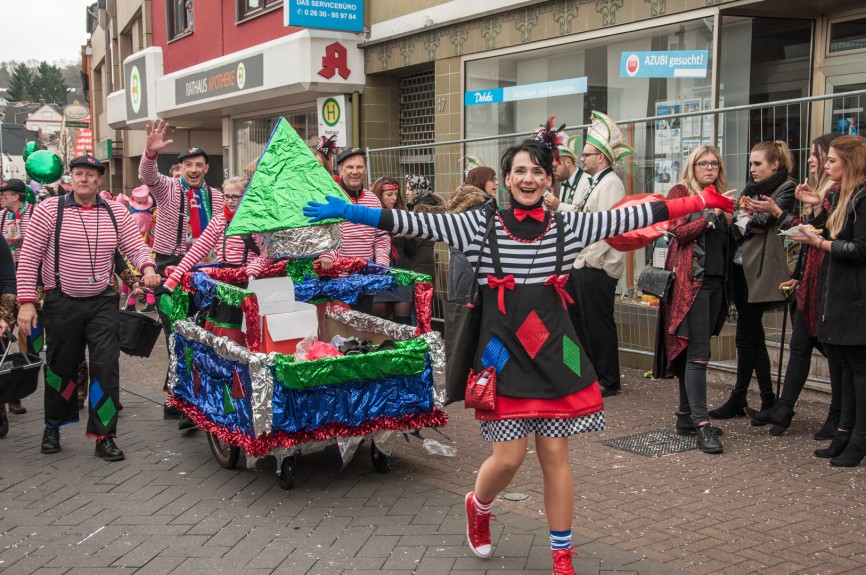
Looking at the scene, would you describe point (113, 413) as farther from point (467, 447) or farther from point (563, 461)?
point (563, 461)

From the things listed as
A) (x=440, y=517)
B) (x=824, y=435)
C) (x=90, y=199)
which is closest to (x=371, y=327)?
(x=440, y=517)

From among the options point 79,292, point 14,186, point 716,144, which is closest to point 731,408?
point 716,144

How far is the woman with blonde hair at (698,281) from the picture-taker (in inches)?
249

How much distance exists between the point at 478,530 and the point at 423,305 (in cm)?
195

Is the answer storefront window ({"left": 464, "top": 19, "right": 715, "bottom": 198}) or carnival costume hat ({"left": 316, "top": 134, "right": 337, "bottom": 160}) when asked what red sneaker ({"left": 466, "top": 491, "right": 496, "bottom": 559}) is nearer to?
carnival costume hat ({"left": 316, "top": 134, "right": 337, "bottom": 160})

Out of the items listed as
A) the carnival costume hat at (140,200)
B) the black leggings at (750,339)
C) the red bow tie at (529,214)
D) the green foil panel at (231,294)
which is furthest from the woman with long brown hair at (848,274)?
the carnival costume hat at (140,200)

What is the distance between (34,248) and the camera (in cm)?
655

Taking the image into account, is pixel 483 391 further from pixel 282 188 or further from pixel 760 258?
pixel 760 258

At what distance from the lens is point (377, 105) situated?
14.5 m

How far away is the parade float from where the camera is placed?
5344 mm

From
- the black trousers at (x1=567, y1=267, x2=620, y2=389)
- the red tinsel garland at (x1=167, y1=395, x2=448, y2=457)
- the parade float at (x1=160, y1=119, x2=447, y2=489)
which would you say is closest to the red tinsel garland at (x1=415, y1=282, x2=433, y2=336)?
the parade float at (x1=160, y1=119, x2=447, y2=489)

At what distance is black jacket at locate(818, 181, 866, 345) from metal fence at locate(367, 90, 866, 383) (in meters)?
1.27

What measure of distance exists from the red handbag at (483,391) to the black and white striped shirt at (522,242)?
43cm

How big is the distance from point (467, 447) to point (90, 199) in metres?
3.21
